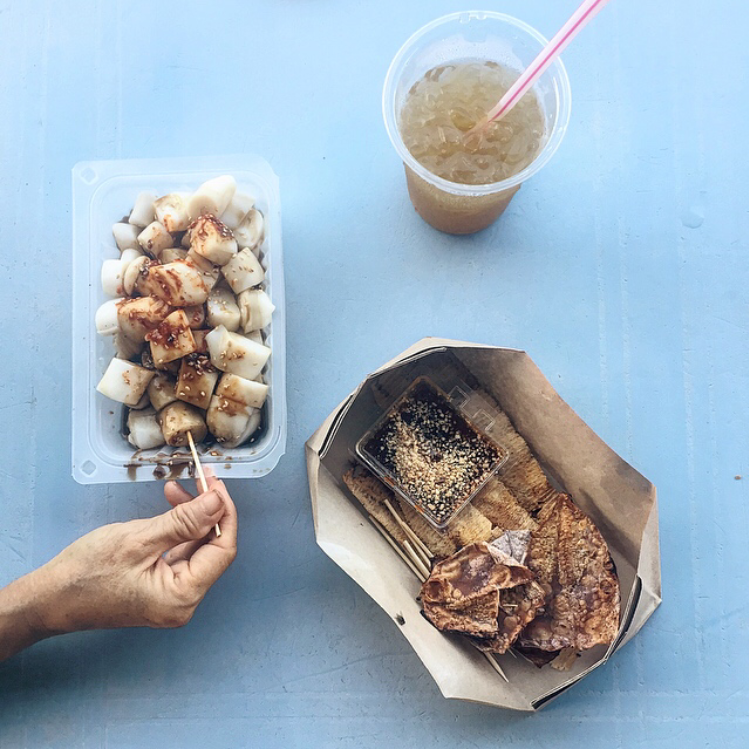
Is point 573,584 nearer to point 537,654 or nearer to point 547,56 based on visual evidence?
point 537,654

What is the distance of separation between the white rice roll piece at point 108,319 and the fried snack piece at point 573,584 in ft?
3.62

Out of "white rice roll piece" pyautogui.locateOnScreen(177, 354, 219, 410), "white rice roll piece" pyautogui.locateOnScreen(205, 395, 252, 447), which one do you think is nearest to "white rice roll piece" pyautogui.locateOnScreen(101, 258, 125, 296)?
"white rice roll piece" pyautogui.locateOnScreen(177, 354, 219, 410)

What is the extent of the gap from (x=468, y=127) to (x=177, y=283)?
723 millimetres

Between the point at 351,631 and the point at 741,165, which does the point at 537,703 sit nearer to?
the point at 351,631

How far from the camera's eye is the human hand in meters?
1.67

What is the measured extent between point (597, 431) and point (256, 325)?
0.90m

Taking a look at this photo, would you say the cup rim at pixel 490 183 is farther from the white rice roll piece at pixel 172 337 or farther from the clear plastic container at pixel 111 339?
the white rice roll piece at pixel 172 337

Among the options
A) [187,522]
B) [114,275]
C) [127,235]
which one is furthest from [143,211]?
[187,522]

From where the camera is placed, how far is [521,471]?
76.5 inches

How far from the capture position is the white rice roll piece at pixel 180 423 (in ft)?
5.78

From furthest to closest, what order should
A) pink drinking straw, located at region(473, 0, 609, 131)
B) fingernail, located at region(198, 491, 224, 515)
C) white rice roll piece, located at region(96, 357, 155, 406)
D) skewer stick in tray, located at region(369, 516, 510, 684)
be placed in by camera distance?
skewer stick in tray, located at region(369, 516, 510, 684) < white rice roll piece, located at region(96, 357, 155, 406) < fingernail, located at region(198, 491, 224, 515) < pink drinking straw, located at region(473, 0, 609, 131)

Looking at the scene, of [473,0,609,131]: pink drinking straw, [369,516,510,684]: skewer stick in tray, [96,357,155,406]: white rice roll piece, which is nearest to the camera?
[473,0,609,131]: pink drinking straw

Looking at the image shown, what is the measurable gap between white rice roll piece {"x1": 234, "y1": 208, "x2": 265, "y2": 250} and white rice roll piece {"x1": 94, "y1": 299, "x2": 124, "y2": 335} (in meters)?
0.31

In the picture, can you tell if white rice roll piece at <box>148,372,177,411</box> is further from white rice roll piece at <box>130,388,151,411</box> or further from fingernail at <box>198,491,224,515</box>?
fingernail at <box>198,491,224,515</box>
